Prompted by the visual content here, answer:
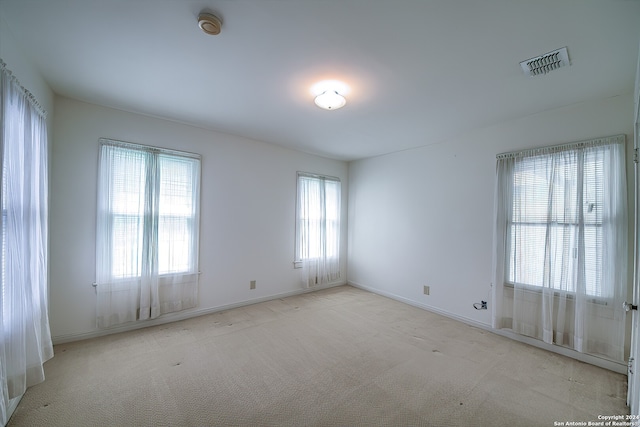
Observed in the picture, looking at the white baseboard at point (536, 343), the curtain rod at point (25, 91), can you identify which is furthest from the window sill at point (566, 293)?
the curtain rod at point (25, 91)

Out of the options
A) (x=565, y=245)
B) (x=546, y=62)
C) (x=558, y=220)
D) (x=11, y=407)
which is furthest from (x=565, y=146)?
(x=11, y=407)

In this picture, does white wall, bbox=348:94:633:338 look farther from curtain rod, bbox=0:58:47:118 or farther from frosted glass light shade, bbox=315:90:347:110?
curtain rod, bbox=0:58:47:118

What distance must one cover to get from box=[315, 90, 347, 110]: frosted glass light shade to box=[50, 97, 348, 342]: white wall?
74.7 inches

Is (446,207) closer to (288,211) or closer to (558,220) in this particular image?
(558,220)

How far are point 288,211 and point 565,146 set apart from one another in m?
3.74

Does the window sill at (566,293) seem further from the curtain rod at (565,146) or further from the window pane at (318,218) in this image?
the window pane at (318,218)

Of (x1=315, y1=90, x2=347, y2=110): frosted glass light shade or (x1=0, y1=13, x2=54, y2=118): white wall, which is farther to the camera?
(x1=315, y1=90, x2=347, y2=110): frosted glass light shade

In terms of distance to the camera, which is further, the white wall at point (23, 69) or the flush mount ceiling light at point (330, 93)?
the flush mount ceiling light at point (330, 93)

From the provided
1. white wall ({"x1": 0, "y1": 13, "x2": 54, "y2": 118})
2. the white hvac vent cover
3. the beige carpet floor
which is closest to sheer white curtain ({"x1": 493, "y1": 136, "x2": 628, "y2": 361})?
the beige carpet floor

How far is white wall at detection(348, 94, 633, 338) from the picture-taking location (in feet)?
8.93

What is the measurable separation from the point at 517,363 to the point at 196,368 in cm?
316

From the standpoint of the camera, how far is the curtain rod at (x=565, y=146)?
2396mm

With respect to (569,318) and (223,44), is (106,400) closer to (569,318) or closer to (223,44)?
(223,44)

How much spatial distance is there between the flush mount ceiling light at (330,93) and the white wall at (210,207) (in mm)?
1902
